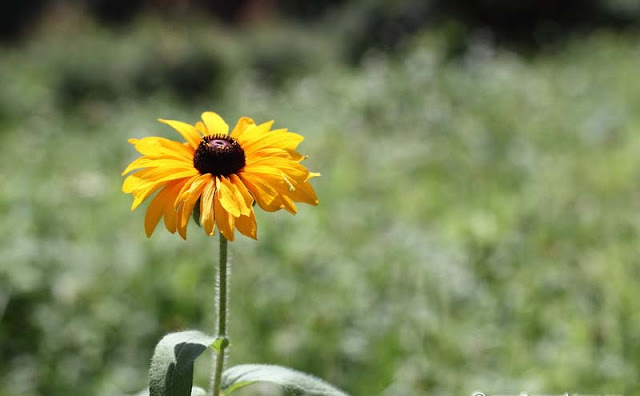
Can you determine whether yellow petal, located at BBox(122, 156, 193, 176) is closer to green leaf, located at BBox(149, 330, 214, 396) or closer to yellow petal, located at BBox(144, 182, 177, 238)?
yellow petal, located at BBox(144, 182, 177, 238)

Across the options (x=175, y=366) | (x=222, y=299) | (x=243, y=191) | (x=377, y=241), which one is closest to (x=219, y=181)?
(x=243, y=191)

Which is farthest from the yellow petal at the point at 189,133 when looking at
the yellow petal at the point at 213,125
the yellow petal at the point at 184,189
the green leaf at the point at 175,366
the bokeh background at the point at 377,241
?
the bokeh background at the point at 377,241

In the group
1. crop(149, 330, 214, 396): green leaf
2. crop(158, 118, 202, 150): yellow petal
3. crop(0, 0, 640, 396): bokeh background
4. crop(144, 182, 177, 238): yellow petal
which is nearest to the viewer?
crop(149, 330, 214, 396): green leaf

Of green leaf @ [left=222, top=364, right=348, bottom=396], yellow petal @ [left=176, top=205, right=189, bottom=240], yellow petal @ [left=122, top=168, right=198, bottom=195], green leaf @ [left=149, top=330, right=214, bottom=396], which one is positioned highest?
yellow petal @ [left=122, top=168, right=198, bottom=195]

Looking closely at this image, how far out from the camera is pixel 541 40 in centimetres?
918

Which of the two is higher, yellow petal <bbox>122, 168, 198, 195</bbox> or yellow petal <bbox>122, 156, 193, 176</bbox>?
yellow petal <bbox>122, 156, 193, 176</bbox>

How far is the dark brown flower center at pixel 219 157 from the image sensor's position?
1.17m

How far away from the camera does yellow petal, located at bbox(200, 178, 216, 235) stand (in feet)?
3.55

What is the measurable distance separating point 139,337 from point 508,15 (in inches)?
340

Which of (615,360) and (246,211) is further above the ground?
(246,211)

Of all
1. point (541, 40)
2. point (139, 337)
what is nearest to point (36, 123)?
point (139, 337)

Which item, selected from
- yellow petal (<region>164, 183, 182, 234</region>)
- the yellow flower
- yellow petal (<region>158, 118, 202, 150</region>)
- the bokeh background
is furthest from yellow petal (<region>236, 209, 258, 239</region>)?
the bokeh background

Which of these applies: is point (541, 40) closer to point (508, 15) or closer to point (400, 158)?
point (508, 15)

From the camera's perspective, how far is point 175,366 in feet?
3.51
